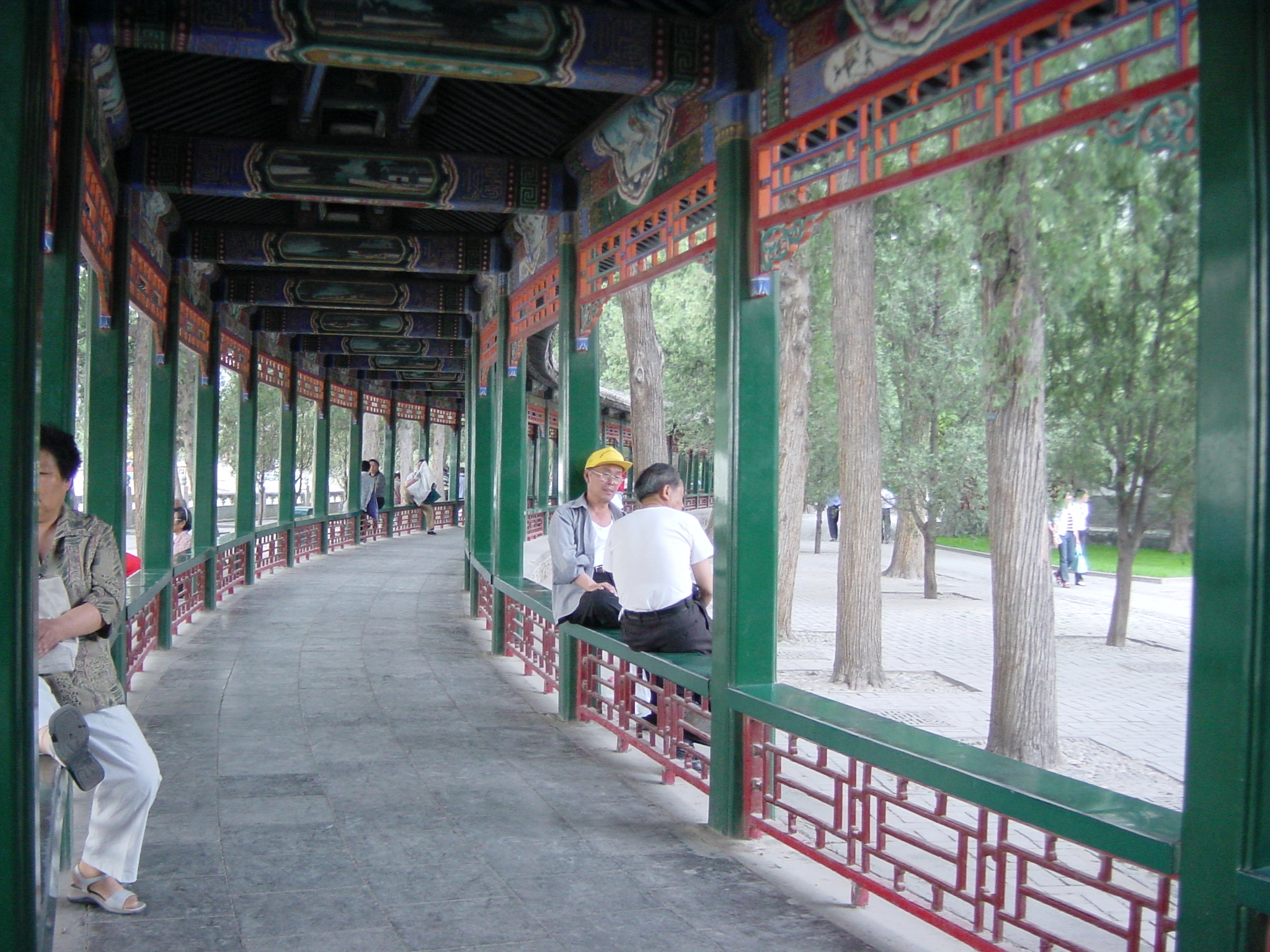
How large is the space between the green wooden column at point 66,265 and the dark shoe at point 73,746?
6.02 feet

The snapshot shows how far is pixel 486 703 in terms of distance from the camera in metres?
6.83

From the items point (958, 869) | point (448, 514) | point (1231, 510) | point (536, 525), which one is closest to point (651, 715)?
point (958, 869)

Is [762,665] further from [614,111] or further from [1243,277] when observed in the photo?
[614,111]

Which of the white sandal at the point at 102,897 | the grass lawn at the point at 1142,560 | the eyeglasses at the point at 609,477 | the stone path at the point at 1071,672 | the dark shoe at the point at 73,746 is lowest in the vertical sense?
the grass lawn at the point at 1142,560

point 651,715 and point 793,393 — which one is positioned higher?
point 793,393

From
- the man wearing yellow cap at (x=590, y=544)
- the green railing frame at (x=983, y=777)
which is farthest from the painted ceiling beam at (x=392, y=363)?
the green railing frame at (x=983, y=777)

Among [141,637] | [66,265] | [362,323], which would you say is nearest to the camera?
[66,265]

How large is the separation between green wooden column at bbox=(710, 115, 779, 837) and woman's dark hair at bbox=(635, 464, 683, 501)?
2.33ft

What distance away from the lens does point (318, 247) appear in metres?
8.32

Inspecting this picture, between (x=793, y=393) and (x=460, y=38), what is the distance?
315 inches

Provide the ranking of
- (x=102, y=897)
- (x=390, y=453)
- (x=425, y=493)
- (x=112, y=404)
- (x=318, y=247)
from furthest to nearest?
1. (x=425, y=493)
2. (x=390, y=453)
3. (x=318, y=247)
4. (x=112, y=404)
5. (x=102, y=897)

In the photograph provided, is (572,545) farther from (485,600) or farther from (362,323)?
(362,323)

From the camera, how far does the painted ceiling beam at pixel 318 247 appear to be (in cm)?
827

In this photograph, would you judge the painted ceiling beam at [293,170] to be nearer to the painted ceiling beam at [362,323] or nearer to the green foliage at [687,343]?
the painted ceiling beam at [362,323]
